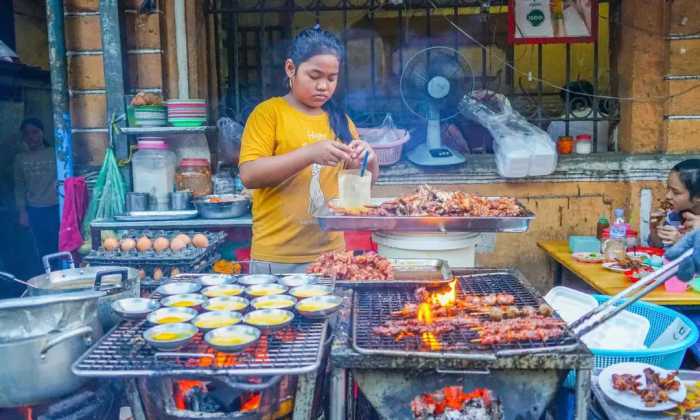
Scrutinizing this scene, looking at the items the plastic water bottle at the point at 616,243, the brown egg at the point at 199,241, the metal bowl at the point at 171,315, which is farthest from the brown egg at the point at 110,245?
the plastic water bottle at the point at 616,243

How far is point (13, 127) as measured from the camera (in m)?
8.45

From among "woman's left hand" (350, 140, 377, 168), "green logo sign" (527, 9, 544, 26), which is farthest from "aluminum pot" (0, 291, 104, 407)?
"green logo sign" (527, 9, 544, 26)

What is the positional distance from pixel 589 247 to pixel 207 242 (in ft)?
10.8

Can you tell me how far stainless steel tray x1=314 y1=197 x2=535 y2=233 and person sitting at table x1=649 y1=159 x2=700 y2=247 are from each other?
2255mm

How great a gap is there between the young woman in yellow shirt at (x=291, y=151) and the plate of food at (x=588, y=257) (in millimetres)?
2431

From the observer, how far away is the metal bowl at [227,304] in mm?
2576

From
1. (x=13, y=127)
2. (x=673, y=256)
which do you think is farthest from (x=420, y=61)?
(x=13, y=127)

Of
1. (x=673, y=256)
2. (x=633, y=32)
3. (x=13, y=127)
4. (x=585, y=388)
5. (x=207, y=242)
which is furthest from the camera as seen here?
(x=13, y=127)

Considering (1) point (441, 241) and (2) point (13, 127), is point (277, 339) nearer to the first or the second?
(1) point (441, 241)

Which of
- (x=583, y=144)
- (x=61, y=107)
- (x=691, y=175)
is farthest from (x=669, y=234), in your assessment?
(x=61, y=107)

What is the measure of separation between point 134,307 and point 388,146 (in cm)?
368

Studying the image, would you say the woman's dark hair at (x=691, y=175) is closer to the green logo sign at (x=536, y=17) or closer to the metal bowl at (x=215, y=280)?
the green logo sign at (x=536, y=17)

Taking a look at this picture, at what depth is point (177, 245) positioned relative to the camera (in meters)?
4.63

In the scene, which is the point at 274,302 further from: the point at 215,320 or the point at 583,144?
the point at 583,144
